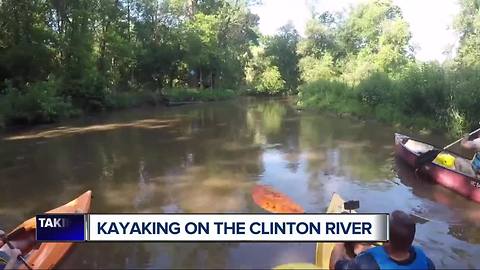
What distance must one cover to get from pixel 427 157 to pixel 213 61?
35685 millimetres

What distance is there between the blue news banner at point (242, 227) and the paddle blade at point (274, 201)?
2629 millimetres

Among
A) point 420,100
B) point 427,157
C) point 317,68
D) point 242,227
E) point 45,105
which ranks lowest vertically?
point 427,157

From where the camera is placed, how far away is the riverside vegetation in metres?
19.1

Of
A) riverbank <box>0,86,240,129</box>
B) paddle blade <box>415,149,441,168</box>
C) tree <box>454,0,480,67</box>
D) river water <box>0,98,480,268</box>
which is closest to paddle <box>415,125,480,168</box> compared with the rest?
paddle blade <box>415,149,441,168</box>

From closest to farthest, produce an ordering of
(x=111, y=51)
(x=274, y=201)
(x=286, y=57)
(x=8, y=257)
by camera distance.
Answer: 1. (x=8, y=257)
2. (x=274, y=201)
3. (x=111, y=51)
4. (x=286, y=57)

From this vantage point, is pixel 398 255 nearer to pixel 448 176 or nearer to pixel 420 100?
pixel 448 176

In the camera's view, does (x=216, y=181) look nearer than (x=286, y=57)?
Yes

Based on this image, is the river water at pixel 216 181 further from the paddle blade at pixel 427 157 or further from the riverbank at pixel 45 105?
the riverbank at pixel 45 105

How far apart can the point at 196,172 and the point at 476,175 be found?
6.27 metres

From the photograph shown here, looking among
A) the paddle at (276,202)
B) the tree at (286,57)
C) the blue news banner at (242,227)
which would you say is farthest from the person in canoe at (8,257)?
the tree at (286,57)

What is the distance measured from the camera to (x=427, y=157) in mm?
9844

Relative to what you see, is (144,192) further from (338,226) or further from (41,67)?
(41,67)

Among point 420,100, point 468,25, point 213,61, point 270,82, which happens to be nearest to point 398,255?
point 420,100

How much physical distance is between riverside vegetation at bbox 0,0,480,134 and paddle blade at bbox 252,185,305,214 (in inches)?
376
